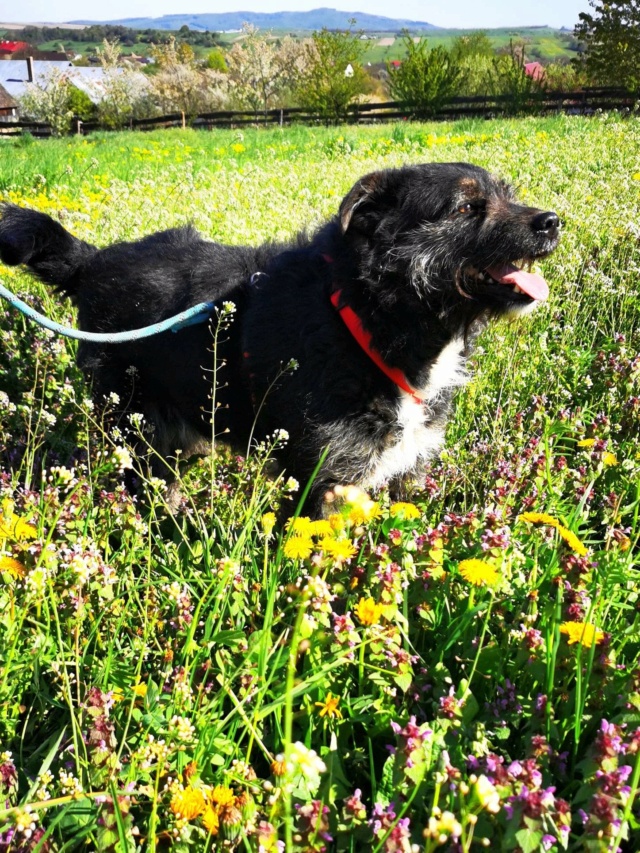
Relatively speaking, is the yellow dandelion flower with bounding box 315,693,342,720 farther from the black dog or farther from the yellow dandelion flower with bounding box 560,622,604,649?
the black dog

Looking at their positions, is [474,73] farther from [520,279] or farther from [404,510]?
[404,510]

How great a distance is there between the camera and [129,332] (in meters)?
2.92

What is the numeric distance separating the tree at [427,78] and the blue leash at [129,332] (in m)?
33.1

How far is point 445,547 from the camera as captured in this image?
2.26 meters

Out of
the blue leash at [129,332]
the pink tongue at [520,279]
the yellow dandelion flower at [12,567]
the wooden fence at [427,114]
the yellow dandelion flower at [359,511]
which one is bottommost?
the yellow dandelion flower at [12,567]

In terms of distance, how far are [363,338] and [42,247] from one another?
6.02ft

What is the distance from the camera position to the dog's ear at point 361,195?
9.41 ft

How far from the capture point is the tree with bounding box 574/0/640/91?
90.3ft

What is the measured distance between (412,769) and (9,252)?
10.3 feet

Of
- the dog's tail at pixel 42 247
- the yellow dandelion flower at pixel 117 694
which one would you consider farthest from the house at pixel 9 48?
the yellow dandelion flower at pixel 117 694

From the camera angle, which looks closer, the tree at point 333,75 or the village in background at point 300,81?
the village in background at point 300,81

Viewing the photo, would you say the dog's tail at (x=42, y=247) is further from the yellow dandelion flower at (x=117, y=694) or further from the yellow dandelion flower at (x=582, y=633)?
the yellow dandelion flower at (x=582, y=633)

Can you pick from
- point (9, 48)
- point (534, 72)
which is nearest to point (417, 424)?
point (534, 72)

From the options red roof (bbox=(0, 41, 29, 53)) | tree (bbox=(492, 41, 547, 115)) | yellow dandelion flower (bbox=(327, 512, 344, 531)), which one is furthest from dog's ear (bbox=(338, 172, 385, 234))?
red roof (bbox=(0, 41, 29, 53))
